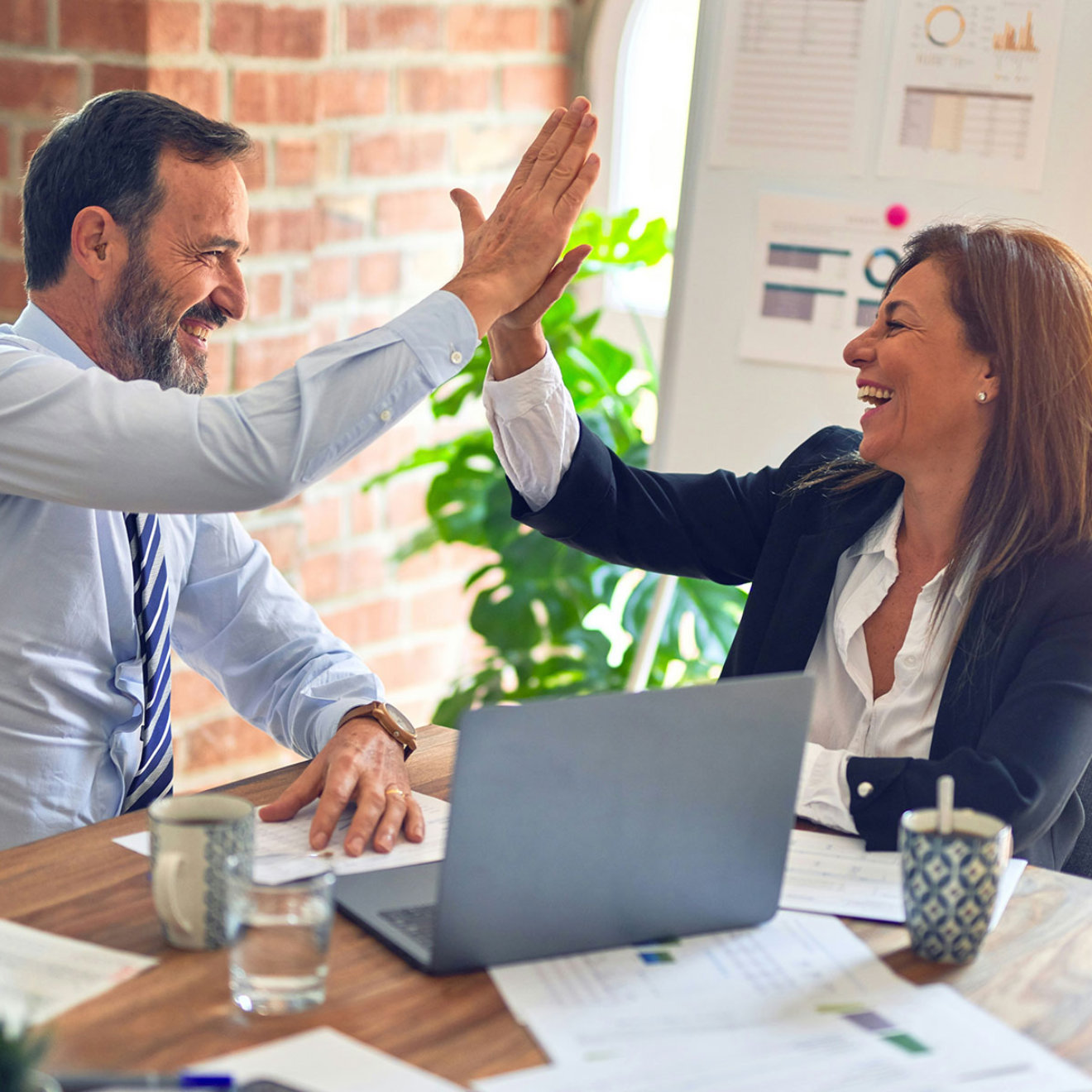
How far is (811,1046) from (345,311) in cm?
213

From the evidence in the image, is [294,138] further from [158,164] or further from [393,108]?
[158,164]

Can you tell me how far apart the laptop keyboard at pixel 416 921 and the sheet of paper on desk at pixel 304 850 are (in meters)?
0.07

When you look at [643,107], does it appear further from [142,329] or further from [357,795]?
[357,795]

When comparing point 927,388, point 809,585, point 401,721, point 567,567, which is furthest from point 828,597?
point 567,567

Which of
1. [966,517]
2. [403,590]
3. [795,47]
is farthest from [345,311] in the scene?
[966,517]

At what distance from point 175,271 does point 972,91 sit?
1.29m

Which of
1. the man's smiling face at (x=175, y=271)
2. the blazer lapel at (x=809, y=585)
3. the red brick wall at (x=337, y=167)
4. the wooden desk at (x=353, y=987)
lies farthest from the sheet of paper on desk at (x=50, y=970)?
the red brick wall at (x=337, y=167)

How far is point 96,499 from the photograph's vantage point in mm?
1331

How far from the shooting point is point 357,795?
50.9 inches

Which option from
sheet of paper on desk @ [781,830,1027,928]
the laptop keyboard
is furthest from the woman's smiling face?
the laptop keyboard

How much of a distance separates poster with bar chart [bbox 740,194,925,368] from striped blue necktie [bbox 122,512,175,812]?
1183 millimetres

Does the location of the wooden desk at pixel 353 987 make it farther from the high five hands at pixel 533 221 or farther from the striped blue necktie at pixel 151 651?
the high five hands at pixel 533 221

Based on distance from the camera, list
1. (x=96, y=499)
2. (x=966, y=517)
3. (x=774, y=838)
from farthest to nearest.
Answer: (x=966, y=517)
(x=96, y=499)
(x=774, y=838)

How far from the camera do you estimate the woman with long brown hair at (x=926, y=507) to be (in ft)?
5.04
